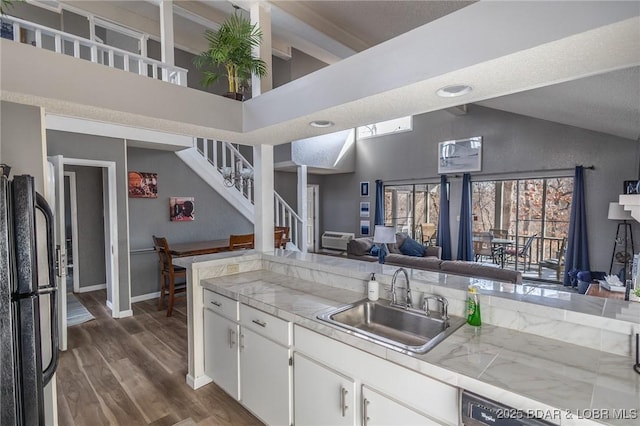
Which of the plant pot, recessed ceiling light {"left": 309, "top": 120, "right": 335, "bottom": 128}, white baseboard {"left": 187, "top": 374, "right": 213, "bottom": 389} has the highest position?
the plant pot

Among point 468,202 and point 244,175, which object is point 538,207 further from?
point 244,175

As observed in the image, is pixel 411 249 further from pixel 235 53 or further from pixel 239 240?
pixel 235 53

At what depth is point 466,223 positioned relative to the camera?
24.6 ft

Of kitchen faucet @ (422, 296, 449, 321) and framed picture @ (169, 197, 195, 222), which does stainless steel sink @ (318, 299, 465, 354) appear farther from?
framed picture @ (169, 197, 195, 222)

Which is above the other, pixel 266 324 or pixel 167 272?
pixel 266 324

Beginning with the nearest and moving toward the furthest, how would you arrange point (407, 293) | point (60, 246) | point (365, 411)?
point (365, 411) < point (407, 293) < point (60, 246)

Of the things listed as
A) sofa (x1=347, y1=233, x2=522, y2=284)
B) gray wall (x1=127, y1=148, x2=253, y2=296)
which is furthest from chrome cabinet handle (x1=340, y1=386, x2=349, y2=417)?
gray wall (x1=127, y1=148, x2=253, y2=296)

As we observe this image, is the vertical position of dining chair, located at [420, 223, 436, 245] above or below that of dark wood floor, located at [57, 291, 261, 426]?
above

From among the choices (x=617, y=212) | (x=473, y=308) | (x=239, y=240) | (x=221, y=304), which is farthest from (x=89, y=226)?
(x=617, y=212)

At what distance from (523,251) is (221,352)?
6931 mm

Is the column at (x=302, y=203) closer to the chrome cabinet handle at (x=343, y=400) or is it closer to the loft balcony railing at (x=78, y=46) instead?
the loft balcony railing at (x=78, y=46)

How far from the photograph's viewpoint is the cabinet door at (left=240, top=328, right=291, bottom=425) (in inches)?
76.6

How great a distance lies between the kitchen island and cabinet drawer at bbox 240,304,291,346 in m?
0.04

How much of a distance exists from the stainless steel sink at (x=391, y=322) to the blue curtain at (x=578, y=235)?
19.0 feet
